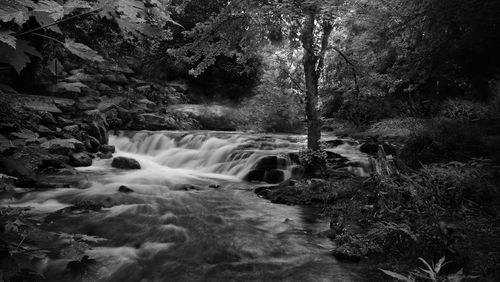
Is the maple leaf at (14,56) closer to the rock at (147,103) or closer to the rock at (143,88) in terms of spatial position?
the rock at (147,103)

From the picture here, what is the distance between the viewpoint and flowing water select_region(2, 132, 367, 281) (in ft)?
13.6

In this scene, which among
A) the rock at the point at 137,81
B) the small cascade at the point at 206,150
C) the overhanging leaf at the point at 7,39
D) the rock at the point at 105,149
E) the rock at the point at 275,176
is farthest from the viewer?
the rock at the point at 137,81

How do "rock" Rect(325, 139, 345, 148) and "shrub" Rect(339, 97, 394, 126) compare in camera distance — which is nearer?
"rock" Rect(325, 139, 345, 148)

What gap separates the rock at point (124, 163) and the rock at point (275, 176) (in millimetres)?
4357

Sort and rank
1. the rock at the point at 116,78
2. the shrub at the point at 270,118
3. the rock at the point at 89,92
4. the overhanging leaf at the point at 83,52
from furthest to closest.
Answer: the rock at the point at 116,78 < the shrub at the point at 270,118 < the rock at the point at 89,92 < the overhanging leaf at the point at 83,52

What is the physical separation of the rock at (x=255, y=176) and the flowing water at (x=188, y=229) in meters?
0.31

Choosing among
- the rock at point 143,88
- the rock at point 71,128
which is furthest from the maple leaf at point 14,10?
the rock at point 143,88

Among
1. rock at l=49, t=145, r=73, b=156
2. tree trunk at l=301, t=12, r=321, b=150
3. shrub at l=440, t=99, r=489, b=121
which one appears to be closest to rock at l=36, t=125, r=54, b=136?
rock at l=49, t=145, r=73, b=156

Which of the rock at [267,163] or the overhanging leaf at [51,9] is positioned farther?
the rock at [267,163]

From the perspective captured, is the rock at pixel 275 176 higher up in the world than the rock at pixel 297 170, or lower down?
lower down

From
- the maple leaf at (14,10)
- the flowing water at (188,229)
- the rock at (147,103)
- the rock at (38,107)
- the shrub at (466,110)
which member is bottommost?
the flowing water at (188,229)

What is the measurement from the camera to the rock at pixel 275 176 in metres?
9.84

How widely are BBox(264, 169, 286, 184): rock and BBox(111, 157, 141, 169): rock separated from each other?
4.36m

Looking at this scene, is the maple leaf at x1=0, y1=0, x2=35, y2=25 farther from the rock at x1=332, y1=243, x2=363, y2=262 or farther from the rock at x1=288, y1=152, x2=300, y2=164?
the rock at x1=288, y1=152, x2=300, y2=164
